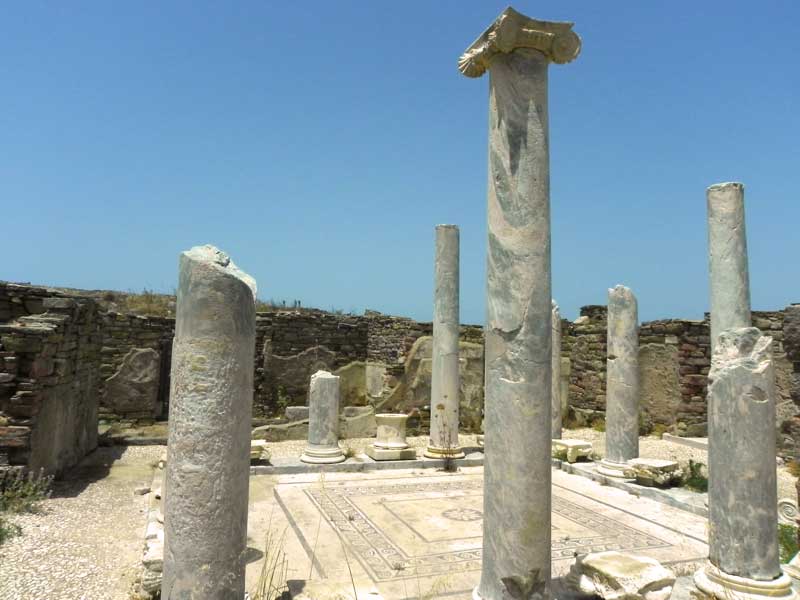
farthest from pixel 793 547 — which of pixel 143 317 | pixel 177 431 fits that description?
pixel 143 317

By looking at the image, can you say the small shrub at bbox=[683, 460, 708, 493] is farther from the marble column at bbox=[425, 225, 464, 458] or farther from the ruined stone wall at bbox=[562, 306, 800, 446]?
the ruined stone wall at bbox=[562, 306, 800, 446]

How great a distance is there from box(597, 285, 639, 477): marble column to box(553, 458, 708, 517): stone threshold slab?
0.61 ft

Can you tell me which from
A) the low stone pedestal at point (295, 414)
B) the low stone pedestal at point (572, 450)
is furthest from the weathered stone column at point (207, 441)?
the low stone pedestal at point (295, 414)

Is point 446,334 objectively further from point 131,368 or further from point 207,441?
Answer: point 131,368

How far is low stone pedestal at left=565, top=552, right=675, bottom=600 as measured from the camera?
4285 mm

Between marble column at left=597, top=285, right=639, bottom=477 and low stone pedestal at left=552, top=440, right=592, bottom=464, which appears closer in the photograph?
marble column at left=597, top=285, right=639, bottom=477

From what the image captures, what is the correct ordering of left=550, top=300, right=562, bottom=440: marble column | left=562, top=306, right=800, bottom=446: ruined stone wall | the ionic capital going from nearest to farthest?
the ionic capital → left=550, top=300, right=562, bottom=440: marble column → left=562, top=306, right=800, bottom=446: ruined stone wall

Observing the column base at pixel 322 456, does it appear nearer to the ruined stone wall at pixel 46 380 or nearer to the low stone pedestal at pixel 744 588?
the ruined stone wall at pixel 46 380

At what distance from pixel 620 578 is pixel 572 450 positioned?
236 inches

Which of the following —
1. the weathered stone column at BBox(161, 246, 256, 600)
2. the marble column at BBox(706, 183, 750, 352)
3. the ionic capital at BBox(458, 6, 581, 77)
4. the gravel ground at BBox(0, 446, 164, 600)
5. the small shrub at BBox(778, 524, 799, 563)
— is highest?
the ionic capital at BBox(458, 6, 581, 77)

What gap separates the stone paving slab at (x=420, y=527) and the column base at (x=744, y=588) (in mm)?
1109

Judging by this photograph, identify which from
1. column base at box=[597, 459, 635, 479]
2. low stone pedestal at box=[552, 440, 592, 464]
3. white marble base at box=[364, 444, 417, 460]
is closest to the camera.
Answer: column base at box=[597, 459, 635, 479]

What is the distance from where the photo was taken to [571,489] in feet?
28.3

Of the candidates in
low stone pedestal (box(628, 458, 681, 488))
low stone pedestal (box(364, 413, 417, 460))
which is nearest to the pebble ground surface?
low stone pedestal (box(628, 458, 681, 488))
